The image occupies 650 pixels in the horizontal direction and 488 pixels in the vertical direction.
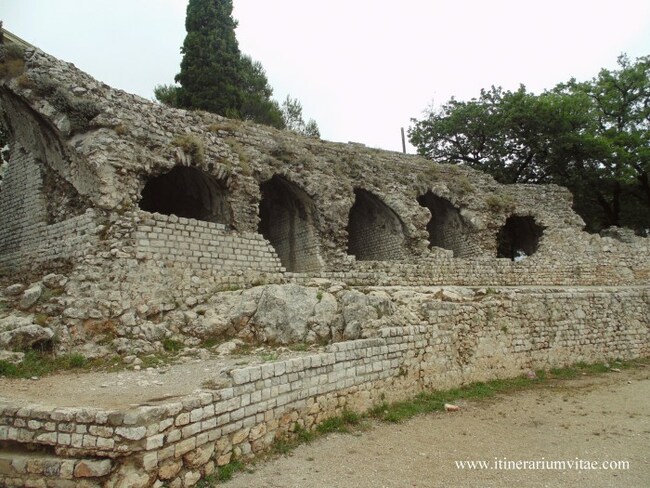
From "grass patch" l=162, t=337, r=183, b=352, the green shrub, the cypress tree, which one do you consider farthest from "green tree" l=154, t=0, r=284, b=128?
→ "grass patch" l=162, t=337, r=183, b=352

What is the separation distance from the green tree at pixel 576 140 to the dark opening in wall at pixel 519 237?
5071mm

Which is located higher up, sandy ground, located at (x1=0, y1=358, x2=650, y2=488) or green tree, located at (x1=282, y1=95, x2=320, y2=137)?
green tree, located at (x1=282, y1=95, x2=320, y2=137)

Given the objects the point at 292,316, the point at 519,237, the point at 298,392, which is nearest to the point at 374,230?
the point at 519,237

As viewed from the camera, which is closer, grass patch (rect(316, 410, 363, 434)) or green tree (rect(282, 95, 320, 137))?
grass patch (rect(316, 410, 363, 434))

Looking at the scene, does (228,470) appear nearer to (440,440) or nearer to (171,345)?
(440,440)

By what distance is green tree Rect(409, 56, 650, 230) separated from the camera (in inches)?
1082

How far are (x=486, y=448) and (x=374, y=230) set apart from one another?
43.1 feet

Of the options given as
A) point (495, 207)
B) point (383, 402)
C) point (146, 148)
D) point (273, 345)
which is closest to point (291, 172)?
point (146, 148)

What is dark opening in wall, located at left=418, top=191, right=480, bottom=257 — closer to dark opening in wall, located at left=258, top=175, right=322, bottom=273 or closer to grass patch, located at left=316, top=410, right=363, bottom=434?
dark opening in wall, located at left=258, top=175, right=322, bottom=273

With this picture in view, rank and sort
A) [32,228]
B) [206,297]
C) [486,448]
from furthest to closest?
1. [32,228]
2. [206,297]
3. [486,448]

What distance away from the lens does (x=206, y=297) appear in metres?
10.7

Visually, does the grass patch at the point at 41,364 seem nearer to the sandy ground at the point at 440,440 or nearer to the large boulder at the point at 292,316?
the sandy ground at the point at 440,440

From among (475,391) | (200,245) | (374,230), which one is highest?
(374,230)

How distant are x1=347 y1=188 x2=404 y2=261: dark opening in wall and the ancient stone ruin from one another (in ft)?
5.28
